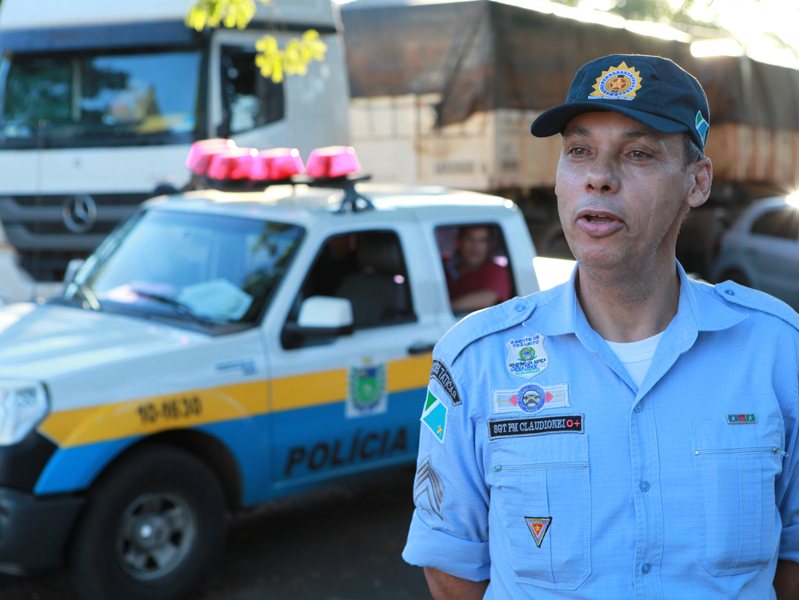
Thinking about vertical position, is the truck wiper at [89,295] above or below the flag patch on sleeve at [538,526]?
below

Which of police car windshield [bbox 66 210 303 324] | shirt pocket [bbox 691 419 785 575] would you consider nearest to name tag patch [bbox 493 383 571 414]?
shirt pocket [bbox 691 419 785 575]

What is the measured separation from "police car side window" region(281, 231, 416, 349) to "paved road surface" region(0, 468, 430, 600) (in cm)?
88

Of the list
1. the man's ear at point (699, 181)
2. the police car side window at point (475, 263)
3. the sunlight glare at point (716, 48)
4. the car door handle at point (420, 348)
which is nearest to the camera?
the man's ear at point (699, 181)

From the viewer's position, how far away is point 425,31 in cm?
1058

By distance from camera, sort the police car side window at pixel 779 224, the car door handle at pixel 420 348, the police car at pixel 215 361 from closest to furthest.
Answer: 1. the police car at pixel 215 361
2. the car door handle at pixel 420 348
3. the police car side window at pixel 779 224

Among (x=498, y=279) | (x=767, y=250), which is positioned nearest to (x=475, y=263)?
(x=498, y=279)

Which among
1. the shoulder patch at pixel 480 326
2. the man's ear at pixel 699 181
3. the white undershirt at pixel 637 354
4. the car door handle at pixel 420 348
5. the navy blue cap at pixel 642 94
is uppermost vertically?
the navy blue cap at pixel 642 94

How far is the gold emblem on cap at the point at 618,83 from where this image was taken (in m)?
1.74

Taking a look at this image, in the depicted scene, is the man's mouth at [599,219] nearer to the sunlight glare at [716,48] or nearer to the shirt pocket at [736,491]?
A: the shirt pocket at [736,491]

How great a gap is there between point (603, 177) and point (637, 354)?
35 cm

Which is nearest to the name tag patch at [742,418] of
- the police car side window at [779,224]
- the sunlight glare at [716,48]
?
the police car side window at [779,224]

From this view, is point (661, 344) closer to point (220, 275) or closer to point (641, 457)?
point (641, 457)

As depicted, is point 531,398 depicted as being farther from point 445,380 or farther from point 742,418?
point 742,418

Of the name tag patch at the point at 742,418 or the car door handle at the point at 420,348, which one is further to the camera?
the car door handle at the point at 420,348
